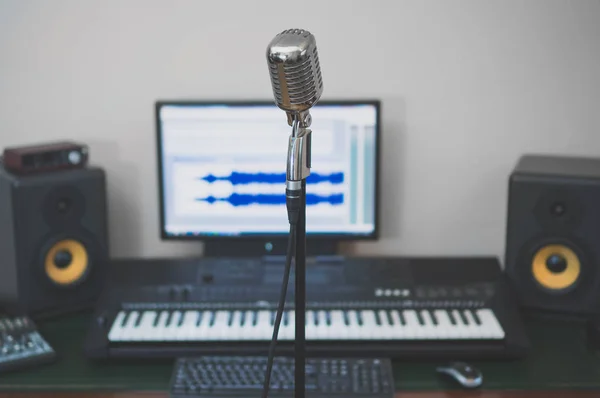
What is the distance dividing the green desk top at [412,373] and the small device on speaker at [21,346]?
18mm

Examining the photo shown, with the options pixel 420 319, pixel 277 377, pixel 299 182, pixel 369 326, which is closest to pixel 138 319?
pixel 277 377

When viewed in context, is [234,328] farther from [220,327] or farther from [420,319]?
[420,319]

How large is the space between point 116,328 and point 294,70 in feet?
3.05

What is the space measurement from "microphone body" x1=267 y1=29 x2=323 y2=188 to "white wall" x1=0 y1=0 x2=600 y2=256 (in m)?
0.98

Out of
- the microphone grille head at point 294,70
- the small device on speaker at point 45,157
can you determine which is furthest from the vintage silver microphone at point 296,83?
the small device on speaker at point 45,157

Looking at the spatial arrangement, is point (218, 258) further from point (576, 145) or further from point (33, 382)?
point (576, 145)

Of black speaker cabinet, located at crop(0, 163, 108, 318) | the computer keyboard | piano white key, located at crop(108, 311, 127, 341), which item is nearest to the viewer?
the computer keyboard

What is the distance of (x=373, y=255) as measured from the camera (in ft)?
6.98

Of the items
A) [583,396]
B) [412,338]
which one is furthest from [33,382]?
[583,396]

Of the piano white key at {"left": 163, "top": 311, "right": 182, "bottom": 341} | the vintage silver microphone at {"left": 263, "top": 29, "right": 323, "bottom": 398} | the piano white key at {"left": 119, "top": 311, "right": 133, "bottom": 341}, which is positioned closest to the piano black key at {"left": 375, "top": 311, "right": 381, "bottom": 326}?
the piano white key at {"left": 163, "top": 311, "right": 182, "bottom": 341}

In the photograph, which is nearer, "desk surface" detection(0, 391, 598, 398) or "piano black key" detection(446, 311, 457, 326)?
"desk surface" detection(0, 391, 598, 398)

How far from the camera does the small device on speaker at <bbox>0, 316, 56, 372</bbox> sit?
5.39 ft

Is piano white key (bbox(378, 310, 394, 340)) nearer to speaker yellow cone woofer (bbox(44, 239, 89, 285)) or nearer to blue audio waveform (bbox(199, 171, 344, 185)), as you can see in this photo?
blue audio waveform (bbox(199, 171, 344, 185))

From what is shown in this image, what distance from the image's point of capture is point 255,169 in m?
1.93
